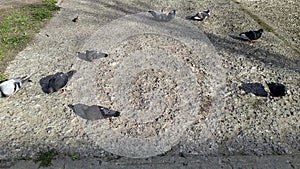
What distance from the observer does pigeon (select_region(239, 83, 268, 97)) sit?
13.1ft

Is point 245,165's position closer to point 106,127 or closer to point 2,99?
point 106,127

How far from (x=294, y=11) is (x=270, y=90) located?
3.51 meters

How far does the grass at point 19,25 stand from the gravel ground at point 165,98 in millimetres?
190

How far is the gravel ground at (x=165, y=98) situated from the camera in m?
3.28

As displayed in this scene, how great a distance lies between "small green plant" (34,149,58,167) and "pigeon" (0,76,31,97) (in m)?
1.20

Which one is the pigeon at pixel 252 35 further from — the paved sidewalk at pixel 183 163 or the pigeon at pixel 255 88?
the paved sidewalk at pixel 183 163

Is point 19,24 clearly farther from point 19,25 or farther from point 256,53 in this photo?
point 256,53

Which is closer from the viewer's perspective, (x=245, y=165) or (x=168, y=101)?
(x=245, y=165)

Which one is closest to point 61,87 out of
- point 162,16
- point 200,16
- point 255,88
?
point 255,88

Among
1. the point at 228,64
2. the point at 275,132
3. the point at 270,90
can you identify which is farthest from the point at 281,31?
the point at 275,132

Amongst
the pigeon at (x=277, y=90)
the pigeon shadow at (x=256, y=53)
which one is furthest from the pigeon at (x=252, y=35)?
the pigeon at (x=277, y=90)

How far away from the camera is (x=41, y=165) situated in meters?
3.01

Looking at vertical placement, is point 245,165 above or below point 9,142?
above

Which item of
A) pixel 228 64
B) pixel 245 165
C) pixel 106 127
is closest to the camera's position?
pixel 245 165
